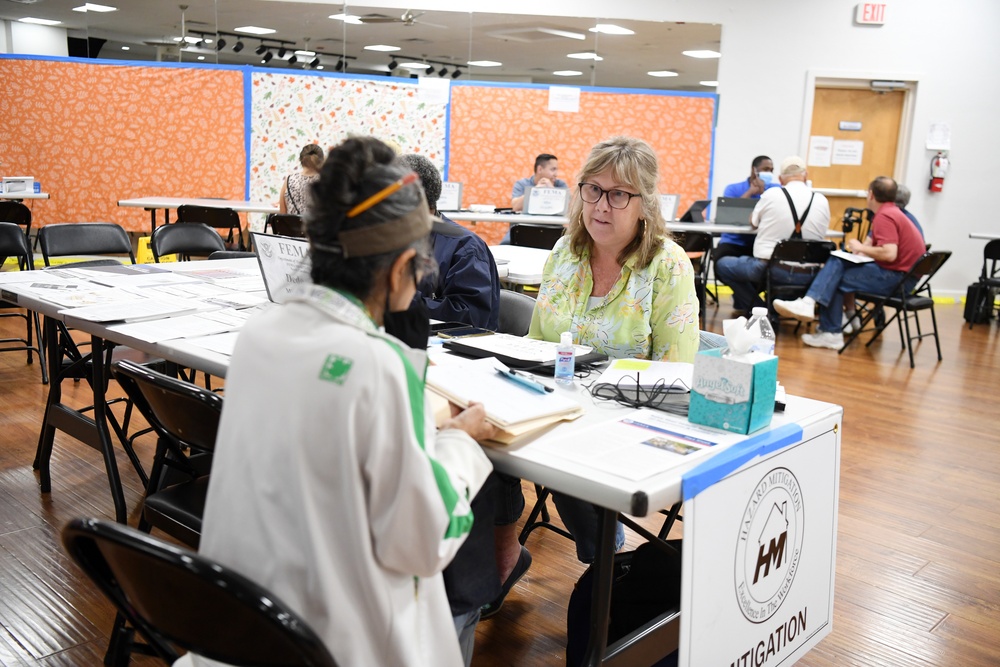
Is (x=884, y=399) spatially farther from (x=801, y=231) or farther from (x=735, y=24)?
(x=735, y=24)

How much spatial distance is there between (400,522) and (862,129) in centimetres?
987

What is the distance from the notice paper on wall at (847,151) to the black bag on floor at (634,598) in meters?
8.74

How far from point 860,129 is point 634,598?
9054 millimetres

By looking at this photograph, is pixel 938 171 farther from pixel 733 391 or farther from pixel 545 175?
pixel 733 391

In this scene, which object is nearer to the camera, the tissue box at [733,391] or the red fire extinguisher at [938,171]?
the tissue box at [733,391]

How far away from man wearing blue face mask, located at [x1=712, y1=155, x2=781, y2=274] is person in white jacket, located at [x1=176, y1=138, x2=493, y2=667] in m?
6.75

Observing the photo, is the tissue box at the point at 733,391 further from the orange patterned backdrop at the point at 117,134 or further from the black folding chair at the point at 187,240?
the orange patterned backdrop at the point at 117,134

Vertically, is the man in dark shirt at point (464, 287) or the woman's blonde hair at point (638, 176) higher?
the woman's blonde hair at point (638, 176)

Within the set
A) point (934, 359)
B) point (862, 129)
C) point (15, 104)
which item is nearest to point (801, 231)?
point (934, 359)

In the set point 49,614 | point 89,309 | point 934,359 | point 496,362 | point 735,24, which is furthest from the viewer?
point 735,24

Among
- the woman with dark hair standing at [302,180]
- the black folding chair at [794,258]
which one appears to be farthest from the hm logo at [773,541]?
the black folding chair at [794,258]

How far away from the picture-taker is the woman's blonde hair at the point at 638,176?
238cm

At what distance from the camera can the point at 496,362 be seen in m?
1.97

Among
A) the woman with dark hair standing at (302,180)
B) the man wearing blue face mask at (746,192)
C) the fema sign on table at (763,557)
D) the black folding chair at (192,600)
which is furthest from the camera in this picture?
the man wearing blue face mask at (746,192)
